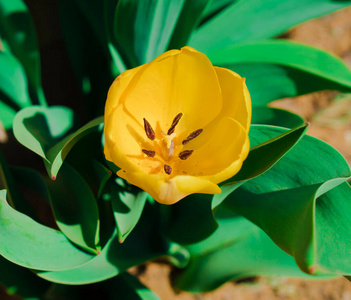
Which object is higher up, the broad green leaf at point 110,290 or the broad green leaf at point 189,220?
the broad green leaf at point 189,220

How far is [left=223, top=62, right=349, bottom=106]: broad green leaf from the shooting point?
1196 millimetres

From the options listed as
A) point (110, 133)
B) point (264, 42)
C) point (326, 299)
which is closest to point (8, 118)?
point (110, 133)

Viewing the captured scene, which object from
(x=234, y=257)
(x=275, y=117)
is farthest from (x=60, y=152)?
(x=234, y=257)

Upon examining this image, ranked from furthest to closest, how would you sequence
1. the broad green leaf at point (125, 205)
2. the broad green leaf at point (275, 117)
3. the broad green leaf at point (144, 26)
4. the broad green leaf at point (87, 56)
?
the broad green leaf at point (87, 56), the broad green leaf at point (275, 117), the broad green leaf at point (144, 26), the broad green leaf at point (125, 205)

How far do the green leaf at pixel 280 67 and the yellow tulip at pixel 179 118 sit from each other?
0.28m

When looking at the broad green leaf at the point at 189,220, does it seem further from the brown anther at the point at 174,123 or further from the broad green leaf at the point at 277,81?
the broad green leaf at the point at 277,81

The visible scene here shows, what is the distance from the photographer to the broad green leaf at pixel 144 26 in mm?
1048

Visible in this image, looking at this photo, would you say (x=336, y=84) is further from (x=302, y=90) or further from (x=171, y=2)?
(x=171, y=2)

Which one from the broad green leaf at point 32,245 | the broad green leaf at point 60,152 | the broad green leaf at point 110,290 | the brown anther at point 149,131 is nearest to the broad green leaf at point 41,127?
the broad green leaf at point 60,152

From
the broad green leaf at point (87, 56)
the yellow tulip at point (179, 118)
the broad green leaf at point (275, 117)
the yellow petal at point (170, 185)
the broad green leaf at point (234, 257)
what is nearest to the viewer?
the yellow petal at point (170, 185)

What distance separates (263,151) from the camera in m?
0.86

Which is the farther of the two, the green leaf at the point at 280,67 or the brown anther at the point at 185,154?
the green leaf at the point at 280,67

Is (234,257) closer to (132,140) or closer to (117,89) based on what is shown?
(132,140)

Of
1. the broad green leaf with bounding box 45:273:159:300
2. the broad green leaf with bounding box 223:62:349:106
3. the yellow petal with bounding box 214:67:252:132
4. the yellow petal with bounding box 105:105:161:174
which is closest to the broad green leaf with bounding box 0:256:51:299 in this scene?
the broad green leaf with bounding box 45:273:159:300
